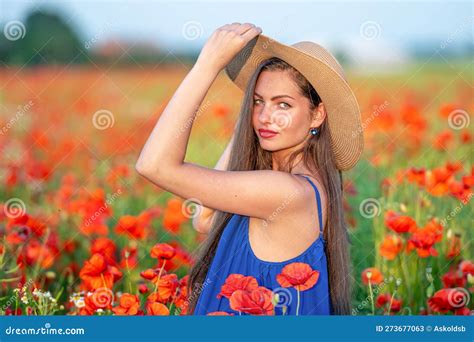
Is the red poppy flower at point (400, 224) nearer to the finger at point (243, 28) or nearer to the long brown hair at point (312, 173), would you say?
the long brown hair at point (312, 173)

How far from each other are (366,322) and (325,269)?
0.75 feet

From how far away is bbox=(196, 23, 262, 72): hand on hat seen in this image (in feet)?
6.32

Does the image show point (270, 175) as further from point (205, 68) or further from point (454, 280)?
point (454, 280)

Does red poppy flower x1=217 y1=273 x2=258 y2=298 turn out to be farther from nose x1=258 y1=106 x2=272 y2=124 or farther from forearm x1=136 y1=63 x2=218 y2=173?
nose x1=258 y1=106 x2=272 y2=124

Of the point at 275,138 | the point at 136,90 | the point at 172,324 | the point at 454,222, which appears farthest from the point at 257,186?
the point at 136,90

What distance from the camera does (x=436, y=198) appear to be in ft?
11.7

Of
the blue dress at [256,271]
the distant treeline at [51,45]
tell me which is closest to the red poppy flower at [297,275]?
the blue dress at [256,271]

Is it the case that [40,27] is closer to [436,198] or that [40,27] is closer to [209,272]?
[436,198]

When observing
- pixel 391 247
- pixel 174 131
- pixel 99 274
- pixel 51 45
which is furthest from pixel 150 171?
pixel 51 45

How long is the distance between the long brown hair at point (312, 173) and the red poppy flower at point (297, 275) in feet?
1.06

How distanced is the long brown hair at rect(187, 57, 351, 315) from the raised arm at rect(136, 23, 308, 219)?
17 cm

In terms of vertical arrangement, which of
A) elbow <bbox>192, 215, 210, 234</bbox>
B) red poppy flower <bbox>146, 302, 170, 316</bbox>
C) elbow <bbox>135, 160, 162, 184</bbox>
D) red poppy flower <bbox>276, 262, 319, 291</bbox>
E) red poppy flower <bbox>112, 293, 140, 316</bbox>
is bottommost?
red poppy flower <bbox>112, 293, 140, 316</bbox>

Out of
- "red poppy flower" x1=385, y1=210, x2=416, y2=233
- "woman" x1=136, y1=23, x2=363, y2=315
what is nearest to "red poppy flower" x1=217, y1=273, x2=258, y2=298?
"woman" x1=136, y1=23, x2=363, y2=315

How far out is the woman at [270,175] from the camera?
75.1 inches
